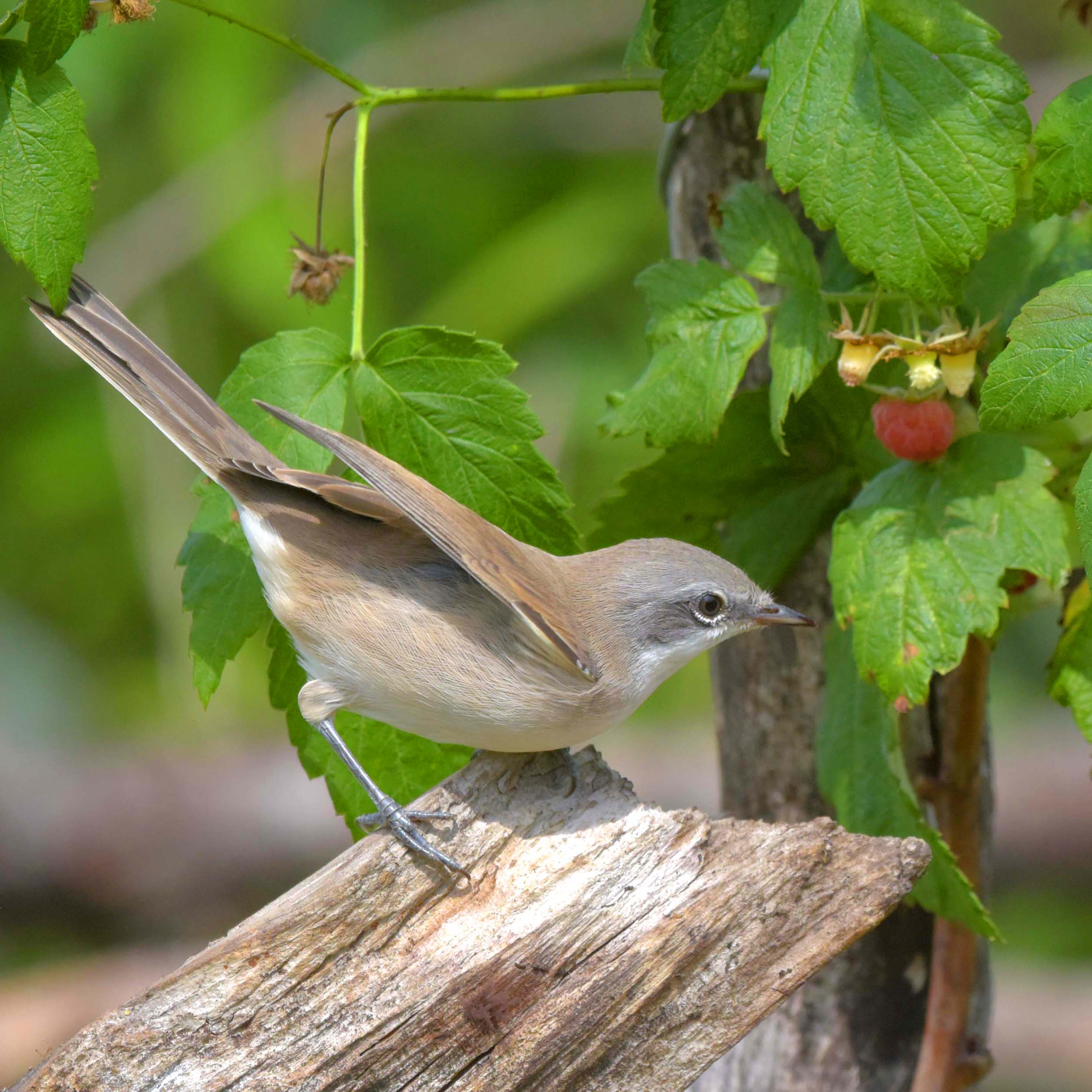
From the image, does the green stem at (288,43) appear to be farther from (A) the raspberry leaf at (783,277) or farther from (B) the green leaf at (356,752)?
(B) the green leaf at (356,752)

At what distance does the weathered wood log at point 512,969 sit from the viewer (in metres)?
1.93

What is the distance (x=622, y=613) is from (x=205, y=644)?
0.80m

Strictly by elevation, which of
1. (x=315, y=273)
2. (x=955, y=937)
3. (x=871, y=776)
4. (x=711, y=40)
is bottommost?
(x=955, y=937)

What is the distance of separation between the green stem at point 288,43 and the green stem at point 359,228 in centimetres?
5

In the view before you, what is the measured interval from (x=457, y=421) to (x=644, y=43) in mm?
748

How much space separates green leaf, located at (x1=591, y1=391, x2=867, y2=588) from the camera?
2.61 meters

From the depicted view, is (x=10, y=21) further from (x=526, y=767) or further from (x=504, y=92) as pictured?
(x=526, y=767)

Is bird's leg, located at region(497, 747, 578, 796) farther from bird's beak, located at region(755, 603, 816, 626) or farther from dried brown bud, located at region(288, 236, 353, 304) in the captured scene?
dried brown bud, located at region(288, 236, 353, 304)

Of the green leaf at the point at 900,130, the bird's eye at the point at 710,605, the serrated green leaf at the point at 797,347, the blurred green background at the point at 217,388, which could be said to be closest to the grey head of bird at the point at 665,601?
the bird's eye at the point at 710,605

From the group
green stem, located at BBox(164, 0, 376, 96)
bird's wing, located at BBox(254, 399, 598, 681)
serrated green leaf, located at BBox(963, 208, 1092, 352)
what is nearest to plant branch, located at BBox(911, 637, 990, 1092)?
serrated green leaf, located at BBox(963, 208, 1092, 352)

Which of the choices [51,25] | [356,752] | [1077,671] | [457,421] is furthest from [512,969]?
[51,25]

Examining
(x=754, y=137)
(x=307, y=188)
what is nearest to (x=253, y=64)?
(x=307, y=188)

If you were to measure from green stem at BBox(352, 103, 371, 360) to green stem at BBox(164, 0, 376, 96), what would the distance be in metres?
0.05

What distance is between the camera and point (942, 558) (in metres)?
2.15
